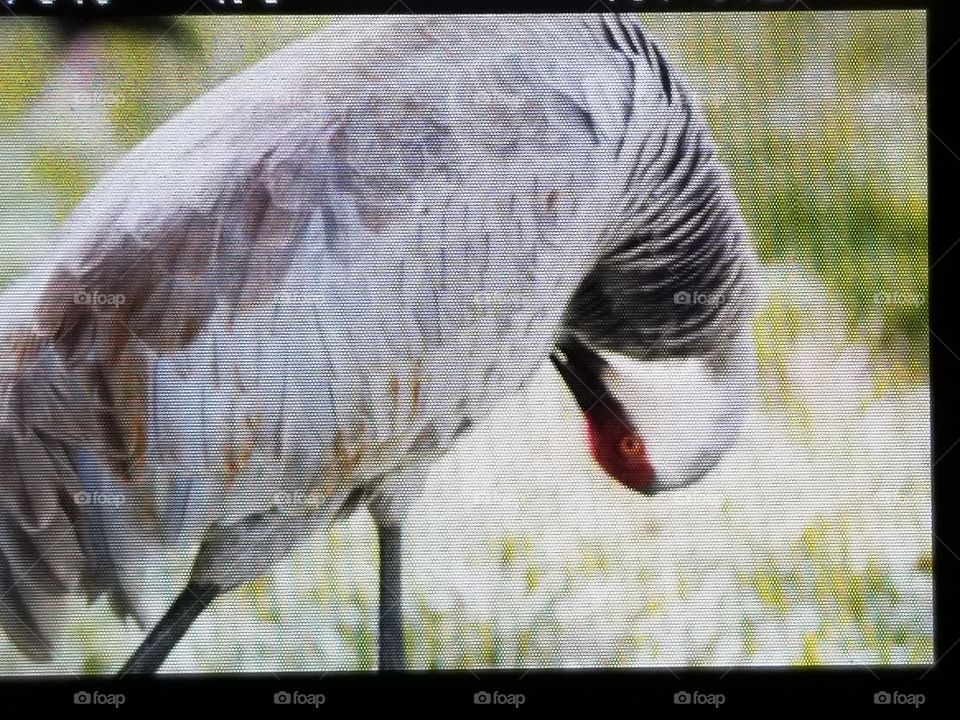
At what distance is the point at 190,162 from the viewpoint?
2039mm

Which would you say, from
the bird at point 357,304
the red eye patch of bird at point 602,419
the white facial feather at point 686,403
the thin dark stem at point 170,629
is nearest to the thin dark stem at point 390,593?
the bird at point 357,304

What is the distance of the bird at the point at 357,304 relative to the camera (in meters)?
2.01

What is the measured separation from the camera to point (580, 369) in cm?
208

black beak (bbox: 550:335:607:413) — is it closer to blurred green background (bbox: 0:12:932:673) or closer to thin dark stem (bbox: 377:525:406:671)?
blurred green background (bbox: 0:12:932:673)

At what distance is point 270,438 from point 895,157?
57.4 inches

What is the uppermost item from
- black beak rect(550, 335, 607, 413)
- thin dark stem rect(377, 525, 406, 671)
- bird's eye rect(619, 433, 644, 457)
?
black beak rect(550, 335, 607, 413)

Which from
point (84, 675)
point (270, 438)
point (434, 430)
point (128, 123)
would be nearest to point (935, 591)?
point (434, 430)

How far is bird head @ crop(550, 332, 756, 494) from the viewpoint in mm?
2072

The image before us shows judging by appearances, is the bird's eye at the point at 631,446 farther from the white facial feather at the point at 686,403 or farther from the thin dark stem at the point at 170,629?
the thin dark stem at the point at 170,629

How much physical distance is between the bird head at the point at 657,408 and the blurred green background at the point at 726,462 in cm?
5

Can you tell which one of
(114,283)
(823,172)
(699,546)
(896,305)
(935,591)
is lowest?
(935,591)

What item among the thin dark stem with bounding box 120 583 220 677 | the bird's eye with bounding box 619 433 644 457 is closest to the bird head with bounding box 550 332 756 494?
the bird's eye with bounding box 619 433 644 457

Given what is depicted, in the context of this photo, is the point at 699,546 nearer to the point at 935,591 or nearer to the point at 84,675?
the point at 935,591

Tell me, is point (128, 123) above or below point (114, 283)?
above
